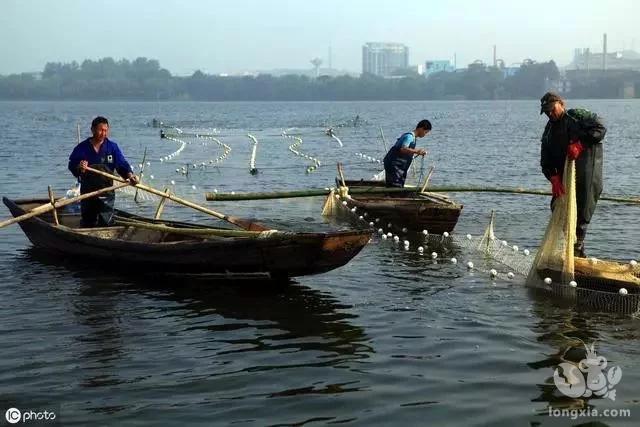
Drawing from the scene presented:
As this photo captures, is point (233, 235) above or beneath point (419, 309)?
above

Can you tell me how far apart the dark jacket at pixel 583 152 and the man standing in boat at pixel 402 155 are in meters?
4.26

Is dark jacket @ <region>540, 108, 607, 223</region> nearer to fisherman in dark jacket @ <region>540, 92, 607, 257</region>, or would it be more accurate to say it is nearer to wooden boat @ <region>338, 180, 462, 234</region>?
fisherman in dark jacket @ <region>540, 92, 607, 257</region>

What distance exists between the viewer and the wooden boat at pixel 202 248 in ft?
32.0

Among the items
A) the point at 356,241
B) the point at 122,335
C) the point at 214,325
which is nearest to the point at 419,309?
the point at 356,241

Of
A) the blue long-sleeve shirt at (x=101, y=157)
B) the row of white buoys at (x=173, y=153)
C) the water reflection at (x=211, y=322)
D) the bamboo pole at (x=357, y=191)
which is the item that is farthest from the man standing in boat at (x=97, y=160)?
the row of white buoys at (x=173, y=153)

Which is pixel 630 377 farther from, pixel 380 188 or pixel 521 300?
pixel 380 188

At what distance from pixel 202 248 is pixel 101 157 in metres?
A: 2.35

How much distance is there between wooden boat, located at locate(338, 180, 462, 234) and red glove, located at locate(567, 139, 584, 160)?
14.8ft

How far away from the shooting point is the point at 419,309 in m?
9.87

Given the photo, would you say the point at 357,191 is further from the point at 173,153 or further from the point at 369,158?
the point at 173,153

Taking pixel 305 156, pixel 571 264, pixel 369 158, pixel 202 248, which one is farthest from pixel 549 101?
pixel 369 158

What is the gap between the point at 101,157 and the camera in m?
11.7

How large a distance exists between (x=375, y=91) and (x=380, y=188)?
17645 cm

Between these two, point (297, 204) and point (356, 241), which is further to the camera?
point (297, 204)
